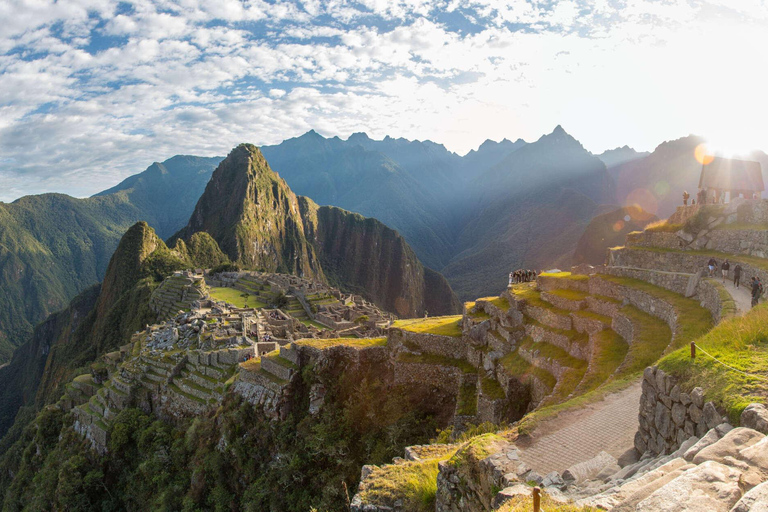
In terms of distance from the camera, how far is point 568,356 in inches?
588

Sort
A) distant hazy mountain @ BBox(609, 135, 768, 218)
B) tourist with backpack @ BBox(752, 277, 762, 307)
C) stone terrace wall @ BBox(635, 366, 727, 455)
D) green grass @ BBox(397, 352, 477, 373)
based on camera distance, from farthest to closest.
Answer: distant hazy mountain @ BBox(609, 135, 768, 218) < green grass @ BBox(397, 352, 477, 373) < tourist with backpack @ BBox(752, 277, 762, 307) < stone terrace wall @ BBox(635, 366, 727, 455)

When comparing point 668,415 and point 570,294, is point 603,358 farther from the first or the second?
point 668,415

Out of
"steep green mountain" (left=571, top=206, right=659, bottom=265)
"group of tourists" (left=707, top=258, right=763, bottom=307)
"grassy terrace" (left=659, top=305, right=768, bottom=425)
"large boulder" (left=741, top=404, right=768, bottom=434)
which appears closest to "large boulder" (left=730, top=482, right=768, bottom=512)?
"large boulder" (left=741, top=404, right=768, bottom=434)

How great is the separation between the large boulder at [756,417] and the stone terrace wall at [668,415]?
395 millimetres

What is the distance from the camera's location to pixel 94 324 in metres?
111

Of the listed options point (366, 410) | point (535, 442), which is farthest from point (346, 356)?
point (535, 442)

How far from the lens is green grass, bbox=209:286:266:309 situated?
66875mm

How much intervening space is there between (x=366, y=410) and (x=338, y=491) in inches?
133

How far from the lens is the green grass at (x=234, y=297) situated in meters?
66.9

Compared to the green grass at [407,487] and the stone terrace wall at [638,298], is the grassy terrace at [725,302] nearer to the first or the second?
the stone terrace wall at [638,298]

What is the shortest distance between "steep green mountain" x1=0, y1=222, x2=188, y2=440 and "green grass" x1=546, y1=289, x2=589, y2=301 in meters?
68.3

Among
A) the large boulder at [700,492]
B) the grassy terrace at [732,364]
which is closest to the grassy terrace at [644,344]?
the grassy terrace at [732,364]

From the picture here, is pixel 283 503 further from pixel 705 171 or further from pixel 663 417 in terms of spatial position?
pixel 705 171

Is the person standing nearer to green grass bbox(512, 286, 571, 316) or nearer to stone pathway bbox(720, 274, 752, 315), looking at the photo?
stone pathway bbox(720, 274, 752, 315)
